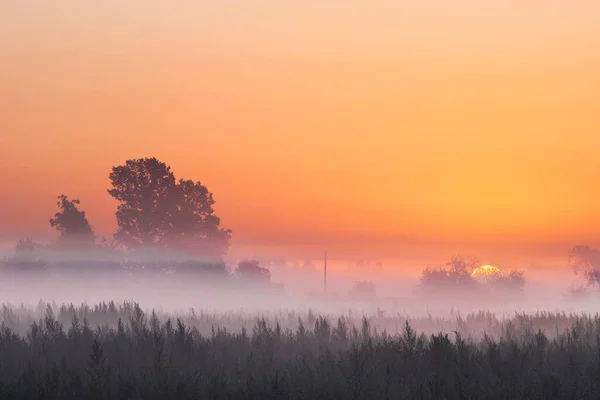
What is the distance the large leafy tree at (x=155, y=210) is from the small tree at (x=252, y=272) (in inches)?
237

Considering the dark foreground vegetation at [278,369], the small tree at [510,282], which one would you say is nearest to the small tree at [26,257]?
the dark foreground vegetation at [278,369]

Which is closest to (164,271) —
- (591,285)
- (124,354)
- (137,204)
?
(137,204)

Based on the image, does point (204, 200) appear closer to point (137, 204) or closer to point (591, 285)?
point (137, 204)

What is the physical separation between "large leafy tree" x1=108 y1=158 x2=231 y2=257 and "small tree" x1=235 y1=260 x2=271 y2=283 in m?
6.03

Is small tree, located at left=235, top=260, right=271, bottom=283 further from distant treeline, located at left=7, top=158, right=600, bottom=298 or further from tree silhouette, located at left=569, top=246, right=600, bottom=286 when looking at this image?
tree silhouette, located at left=569, top=246, right=600, bottom=286

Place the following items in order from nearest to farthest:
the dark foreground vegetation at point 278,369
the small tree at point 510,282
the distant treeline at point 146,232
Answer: the dark foreground vegetation at point 278,369, the distant treeline at point 146,232, the small tree at point 510,282

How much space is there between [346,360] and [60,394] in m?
4.64

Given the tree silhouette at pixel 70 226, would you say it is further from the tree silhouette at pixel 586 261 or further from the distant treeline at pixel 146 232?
the tree silhouette at pixel 586 261

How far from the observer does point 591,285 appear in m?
105

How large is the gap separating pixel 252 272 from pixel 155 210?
9.90 meters

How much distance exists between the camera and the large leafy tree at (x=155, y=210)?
5244 centimetres

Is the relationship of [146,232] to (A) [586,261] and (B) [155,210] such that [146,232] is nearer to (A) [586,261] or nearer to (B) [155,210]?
(B) [155,210]

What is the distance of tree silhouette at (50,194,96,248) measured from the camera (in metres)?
53.1

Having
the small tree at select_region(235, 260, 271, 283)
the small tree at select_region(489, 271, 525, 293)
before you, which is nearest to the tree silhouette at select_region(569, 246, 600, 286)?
the small tree at select_region(489, 271, 525, 293)
